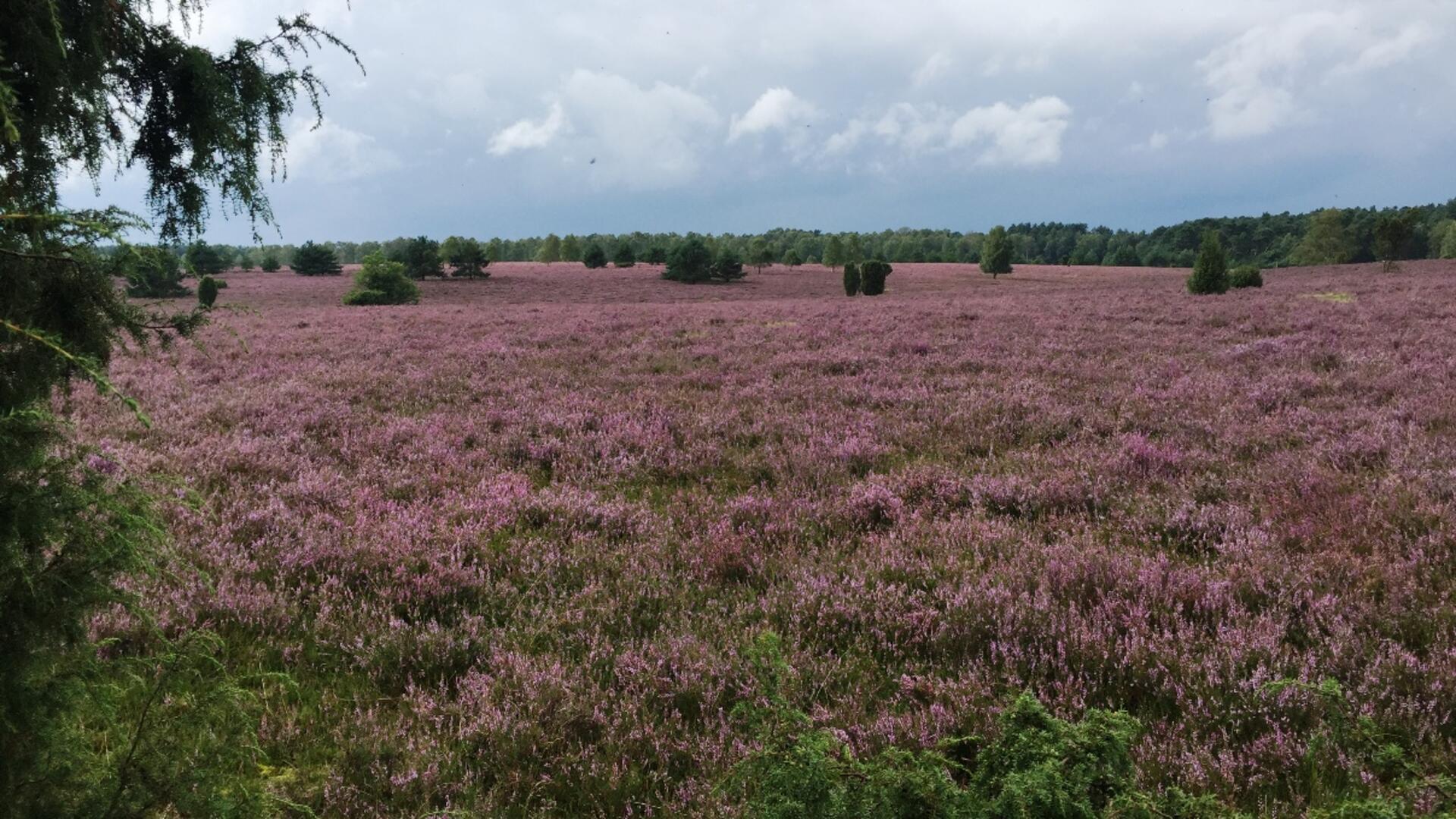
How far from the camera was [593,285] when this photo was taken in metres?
62.8

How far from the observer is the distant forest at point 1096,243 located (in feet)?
288

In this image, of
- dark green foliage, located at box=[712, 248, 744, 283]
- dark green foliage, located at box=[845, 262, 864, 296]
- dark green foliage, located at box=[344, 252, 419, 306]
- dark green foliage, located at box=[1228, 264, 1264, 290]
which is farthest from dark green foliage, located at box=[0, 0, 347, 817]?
dark green foliage, located at box=[712, 248, 744, 283]

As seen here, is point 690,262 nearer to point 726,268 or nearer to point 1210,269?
point 726,268

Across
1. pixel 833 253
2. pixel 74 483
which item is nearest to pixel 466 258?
pixel 833 253

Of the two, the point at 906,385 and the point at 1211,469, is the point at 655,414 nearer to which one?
the point at 906,385

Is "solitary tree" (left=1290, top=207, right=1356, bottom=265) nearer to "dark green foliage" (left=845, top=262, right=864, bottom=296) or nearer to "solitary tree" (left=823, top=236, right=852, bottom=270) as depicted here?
"solitary tree" (left=823, top=236, right=852, bottom=270)

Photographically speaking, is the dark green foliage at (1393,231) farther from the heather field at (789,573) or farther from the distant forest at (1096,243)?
the heather field at (789,573)

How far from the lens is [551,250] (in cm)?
12262

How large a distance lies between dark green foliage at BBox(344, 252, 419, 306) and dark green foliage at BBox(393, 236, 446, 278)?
21.6 m

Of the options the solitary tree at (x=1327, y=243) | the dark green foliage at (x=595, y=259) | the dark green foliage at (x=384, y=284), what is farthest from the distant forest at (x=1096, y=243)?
the dark green foliage at (x=384, y=284)

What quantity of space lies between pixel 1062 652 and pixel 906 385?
769 cm

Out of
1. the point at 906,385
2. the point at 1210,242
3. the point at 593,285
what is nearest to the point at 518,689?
the point at 906,385

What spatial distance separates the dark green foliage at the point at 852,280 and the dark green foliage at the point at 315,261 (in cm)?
6433

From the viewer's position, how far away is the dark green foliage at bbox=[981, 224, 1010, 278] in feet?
249
